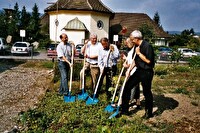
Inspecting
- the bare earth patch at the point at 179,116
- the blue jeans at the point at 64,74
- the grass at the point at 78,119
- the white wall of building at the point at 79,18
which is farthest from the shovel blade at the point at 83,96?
the white wall of building at the point at 79,18

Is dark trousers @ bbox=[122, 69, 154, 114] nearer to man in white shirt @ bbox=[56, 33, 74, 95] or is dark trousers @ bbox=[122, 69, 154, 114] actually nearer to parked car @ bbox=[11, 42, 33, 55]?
man in white shirt @ bbox=[56, 33, 74, 95]

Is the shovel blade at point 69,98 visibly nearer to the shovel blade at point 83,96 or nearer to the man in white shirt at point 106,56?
the shovel blade at point 83,96

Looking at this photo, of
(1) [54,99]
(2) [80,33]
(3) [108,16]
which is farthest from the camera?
(3) [108,16]

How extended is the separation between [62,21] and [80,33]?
3365 mm

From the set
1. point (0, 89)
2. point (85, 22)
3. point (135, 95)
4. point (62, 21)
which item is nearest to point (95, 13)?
point (85, 22)

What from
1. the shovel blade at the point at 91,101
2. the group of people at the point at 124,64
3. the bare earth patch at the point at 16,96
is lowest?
the bare earth patch at the point at 16,96

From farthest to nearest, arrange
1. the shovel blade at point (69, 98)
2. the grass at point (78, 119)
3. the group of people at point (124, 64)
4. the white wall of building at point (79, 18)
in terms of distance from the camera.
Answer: the white wall of building at point (79, 18) < the shovel blade at point (69, 98) < the group of people at point (124, 64) < the grass at point (78, 119)

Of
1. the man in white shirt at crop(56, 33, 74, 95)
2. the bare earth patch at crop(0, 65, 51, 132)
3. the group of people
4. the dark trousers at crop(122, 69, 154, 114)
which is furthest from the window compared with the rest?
the dark trousers at crop(122, 69, 154, 114)

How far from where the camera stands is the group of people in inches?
291

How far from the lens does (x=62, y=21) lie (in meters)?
44.1

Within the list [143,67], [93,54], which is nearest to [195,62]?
[93,54]

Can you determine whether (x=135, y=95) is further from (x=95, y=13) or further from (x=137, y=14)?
(x=137, y=14)

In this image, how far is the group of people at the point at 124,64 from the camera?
7.40 m

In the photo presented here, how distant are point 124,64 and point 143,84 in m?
0.87
